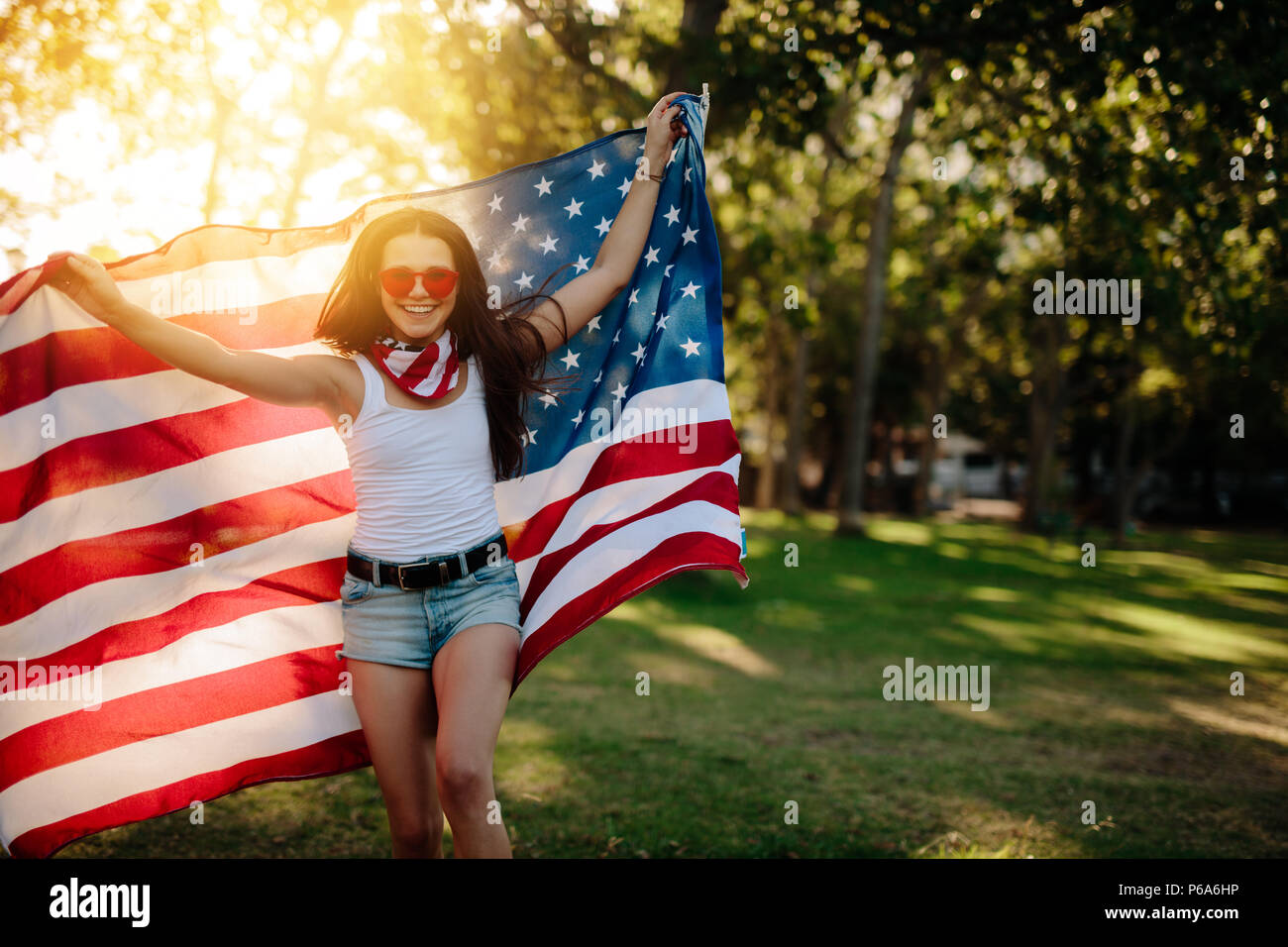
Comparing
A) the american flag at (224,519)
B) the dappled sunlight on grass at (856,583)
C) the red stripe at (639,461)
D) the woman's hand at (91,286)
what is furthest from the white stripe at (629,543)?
the dappled sunlight on grass at (856,583)

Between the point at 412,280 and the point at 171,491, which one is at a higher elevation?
the point at 412,280

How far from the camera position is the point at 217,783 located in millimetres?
4027

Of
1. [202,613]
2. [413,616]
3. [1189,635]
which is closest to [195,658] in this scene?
[202,613]

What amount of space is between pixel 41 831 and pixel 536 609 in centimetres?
232

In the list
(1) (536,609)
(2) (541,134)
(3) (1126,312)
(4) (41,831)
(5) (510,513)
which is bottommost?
(4) (41,831)

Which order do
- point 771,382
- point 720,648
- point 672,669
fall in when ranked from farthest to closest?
point 771,382 < point 720,648 < point 672,669

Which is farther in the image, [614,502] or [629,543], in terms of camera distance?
[614,502]

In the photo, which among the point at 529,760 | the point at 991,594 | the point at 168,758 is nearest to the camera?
the point at 168,758

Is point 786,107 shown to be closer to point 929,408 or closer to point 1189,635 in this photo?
point 1189,635

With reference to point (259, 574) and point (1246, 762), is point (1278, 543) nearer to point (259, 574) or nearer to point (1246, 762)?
point (1246, 762)

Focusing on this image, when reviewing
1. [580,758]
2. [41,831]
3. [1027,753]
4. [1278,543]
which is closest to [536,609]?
[41,831]

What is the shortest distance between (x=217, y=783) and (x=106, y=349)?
79.9 inches

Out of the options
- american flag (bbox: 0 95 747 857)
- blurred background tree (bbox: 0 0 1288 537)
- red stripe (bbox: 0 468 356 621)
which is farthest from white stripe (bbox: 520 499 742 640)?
blurred background tree (bbox: 0 0 1288 537)

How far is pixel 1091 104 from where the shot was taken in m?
8.17
